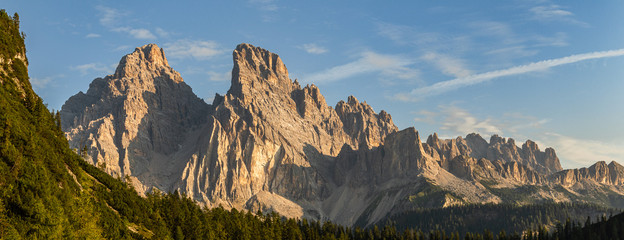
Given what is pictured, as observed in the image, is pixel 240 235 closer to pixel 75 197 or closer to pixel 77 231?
pixel 75 197

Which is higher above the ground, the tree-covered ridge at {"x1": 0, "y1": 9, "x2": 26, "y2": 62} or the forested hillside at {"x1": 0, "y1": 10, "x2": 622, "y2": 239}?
the tree-covered ridge at {"x1": 0, "y1": 9, "x2": 26, "y2": 62}

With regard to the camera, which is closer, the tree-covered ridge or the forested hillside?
the forested hillside

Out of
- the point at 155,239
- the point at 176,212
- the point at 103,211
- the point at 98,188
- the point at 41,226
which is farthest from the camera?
the point at 176,212

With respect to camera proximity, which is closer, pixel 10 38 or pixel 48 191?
pixel 48 191

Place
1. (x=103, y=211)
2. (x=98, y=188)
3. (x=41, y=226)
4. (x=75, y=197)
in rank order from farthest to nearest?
(x=98, y=188)
(x=103, y=211)
(x=75, y=197)
(x=41, y=226)

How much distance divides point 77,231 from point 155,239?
36.0 metres

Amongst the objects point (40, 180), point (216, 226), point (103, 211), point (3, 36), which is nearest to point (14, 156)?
point (40, 180)

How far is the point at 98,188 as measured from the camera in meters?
140

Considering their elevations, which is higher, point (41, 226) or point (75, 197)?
point (75, 197)

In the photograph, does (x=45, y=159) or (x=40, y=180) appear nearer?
(x=40, y=180)

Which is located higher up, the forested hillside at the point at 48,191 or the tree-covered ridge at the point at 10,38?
the tree-covered ridge at the point at 10,38

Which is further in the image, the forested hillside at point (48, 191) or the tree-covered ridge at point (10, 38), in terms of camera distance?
the tree-covered ridge at point (10, 38)

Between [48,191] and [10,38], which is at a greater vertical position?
[10,38]

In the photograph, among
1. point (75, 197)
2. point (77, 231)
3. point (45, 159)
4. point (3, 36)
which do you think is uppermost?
point (3, 36)
